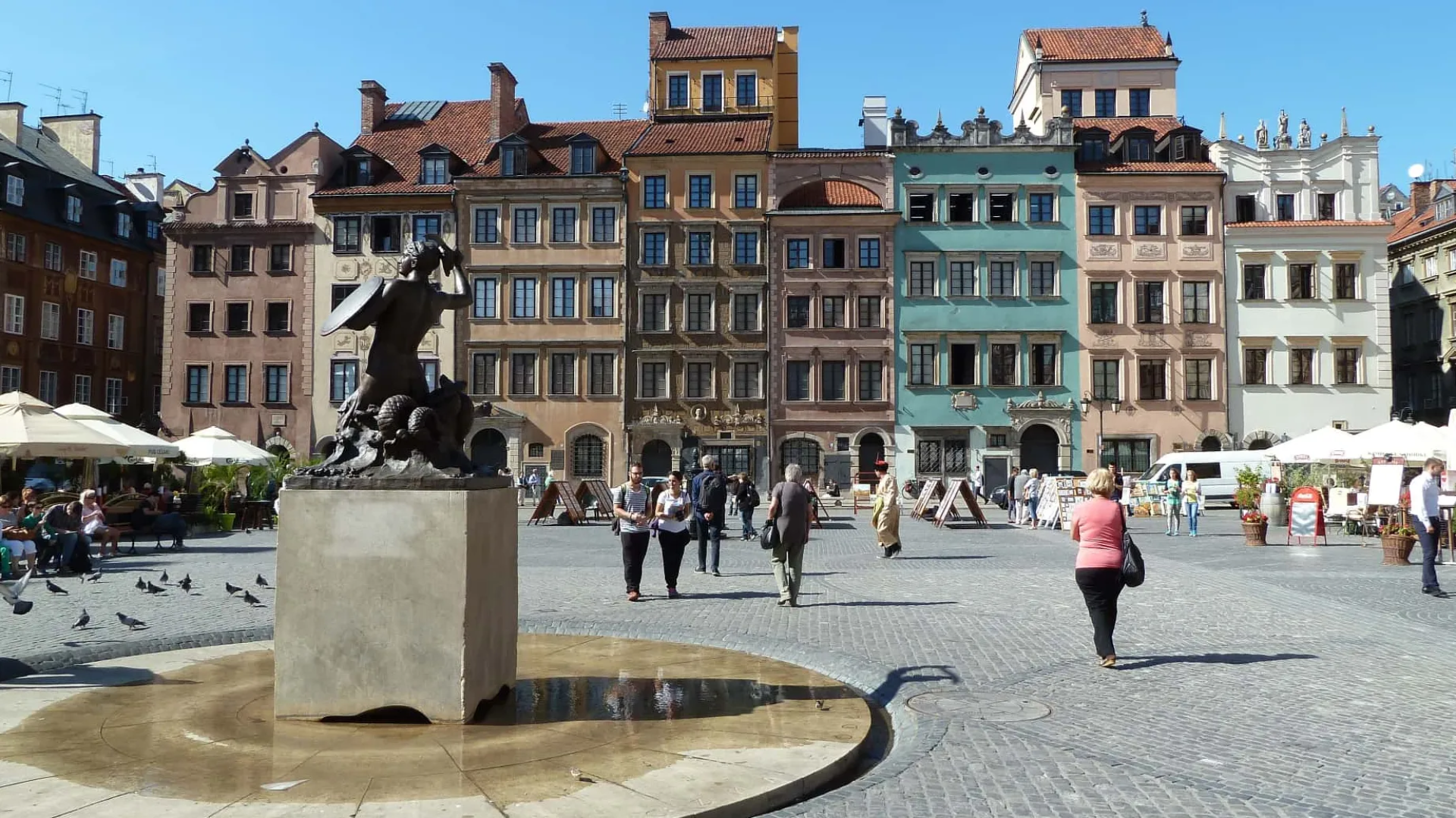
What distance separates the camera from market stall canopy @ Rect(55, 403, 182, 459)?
21.4 metres

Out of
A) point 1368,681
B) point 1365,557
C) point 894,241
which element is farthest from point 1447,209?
point 1368,681

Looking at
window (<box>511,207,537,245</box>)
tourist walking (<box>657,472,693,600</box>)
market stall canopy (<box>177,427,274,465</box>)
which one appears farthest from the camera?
window (<box>511,207,537,245</box>)

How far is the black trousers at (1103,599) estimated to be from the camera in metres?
8.93

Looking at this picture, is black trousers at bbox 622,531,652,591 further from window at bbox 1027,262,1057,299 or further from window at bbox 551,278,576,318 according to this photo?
window at bbox 1027,262,1057,299

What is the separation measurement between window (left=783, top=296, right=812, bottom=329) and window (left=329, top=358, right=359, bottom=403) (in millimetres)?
17204

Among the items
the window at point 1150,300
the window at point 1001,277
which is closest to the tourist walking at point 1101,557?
the window at point 1001,277

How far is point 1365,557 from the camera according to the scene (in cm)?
1908

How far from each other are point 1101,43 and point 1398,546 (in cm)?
3807

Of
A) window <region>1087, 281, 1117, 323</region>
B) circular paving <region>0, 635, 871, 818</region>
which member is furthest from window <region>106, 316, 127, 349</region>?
circular paving <region>0, 635, 871, 818</region>

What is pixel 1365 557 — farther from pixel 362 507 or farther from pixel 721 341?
pixel 721 341

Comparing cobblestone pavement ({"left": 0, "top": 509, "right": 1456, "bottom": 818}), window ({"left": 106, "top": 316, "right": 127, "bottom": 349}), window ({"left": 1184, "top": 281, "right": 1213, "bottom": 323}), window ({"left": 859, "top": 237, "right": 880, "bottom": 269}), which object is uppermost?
window ({"left": 859, "top": 237, "right": 880, "bottom": 269})

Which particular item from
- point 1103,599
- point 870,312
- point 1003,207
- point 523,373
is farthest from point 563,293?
point 1103,599

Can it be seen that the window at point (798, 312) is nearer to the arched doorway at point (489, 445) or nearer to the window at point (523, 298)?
the window at point (523, 298)

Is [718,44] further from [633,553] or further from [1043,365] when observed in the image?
[633,553]
